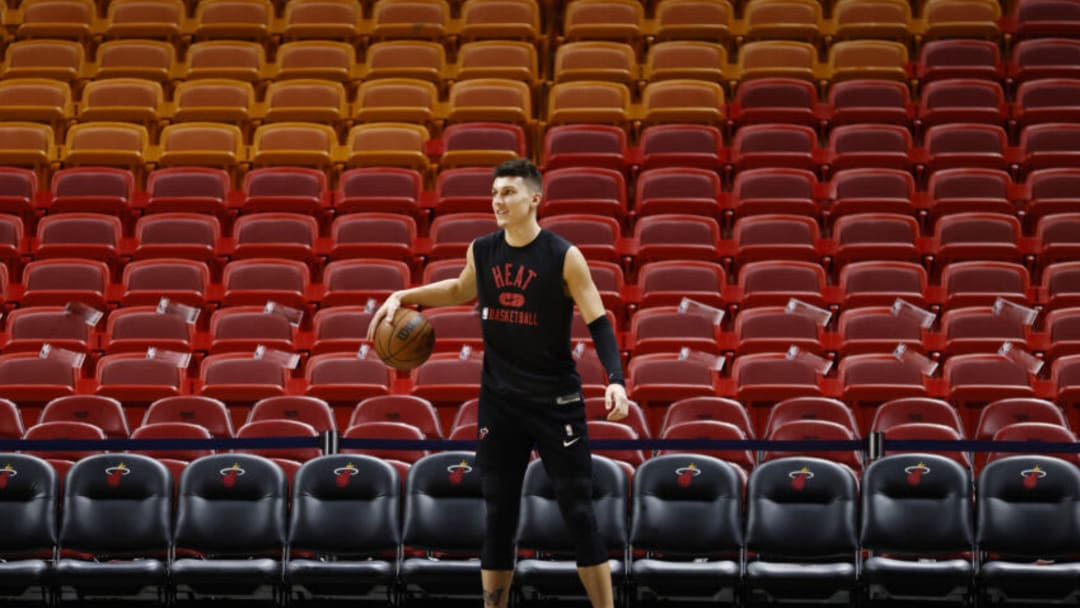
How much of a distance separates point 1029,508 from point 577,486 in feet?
5.77

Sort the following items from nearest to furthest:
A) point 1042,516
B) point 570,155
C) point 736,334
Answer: point 1042,516, point 736,334, point 570,155

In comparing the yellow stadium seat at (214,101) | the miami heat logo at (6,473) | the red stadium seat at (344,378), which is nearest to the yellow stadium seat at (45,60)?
the yellow stadium seat at (214,101)

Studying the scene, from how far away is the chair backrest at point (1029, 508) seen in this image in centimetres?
400

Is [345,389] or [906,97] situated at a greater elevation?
[906,97]

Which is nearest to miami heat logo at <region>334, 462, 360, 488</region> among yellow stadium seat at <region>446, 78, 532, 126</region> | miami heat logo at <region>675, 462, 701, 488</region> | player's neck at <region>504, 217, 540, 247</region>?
miami heat logo at <region>675, 462, 701, 488</region>

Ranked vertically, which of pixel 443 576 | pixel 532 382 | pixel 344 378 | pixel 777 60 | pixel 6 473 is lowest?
pixel 443 576

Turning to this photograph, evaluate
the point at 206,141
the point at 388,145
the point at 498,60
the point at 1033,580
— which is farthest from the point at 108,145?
the point at 1033,580

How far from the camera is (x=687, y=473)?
4.13m

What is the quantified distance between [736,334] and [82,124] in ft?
12.8

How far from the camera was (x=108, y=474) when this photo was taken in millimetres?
4176

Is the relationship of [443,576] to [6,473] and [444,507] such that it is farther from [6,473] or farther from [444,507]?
[6,473]

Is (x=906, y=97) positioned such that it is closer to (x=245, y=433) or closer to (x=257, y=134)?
(x=257, y=134)

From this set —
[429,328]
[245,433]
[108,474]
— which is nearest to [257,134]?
[245,433]

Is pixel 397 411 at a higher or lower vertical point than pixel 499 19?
lower
